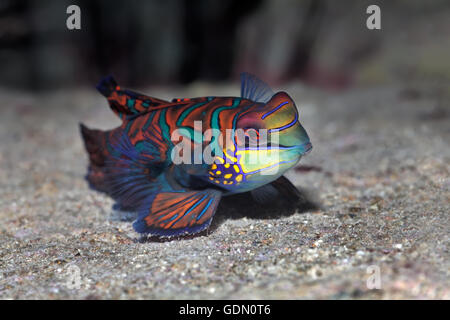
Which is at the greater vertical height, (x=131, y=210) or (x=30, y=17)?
(x=30, y=17)

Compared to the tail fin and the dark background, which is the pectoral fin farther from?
the dark background

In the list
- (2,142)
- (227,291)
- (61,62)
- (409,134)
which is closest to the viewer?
(227,291)

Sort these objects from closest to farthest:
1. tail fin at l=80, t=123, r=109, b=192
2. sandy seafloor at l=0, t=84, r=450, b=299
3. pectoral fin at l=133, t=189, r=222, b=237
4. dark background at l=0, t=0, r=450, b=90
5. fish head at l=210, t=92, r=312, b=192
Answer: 1. sandy seafloor at l=0, t=84, r=450, b=299
2. fish head at l=210, t=92, r=312, b=192
3. pectoral fin at l=133, t=189, r=222, b=237
4. tail fin at l=80, t=123, r=109, b=192
5. dark background at l=0, t=0, r=450, b=90

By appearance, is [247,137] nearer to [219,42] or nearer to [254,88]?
[254,88]

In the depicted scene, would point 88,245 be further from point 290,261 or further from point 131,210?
point 290,261

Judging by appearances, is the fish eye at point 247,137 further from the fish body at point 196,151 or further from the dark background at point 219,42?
the dark background at point 219,42

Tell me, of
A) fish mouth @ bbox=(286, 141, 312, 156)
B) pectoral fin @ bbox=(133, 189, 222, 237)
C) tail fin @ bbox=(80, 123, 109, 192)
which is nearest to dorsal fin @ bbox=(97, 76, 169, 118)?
tail fin @ bbox=(80, 123, 109, 192)

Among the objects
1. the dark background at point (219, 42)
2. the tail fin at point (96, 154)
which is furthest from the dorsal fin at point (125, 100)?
the dark background at point (219, 42)

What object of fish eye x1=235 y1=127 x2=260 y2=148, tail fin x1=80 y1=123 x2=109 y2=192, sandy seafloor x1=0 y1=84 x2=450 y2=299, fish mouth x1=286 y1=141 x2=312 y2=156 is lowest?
sandy seafloor x1=0 y1=84 x2=450 y2=299

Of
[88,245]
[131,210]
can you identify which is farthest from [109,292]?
[131,210]
